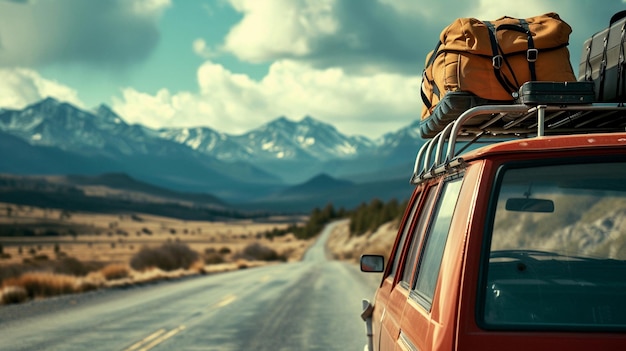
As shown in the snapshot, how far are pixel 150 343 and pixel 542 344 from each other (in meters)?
10.1

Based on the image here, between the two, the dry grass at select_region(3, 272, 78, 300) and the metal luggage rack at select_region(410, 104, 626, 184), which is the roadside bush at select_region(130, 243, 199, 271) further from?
the metal luggage rack at select_region(410, 104, 626, 184)

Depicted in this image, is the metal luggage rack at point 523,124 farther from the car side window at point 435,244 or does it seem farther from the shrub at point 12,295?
the shrub at point 12,295

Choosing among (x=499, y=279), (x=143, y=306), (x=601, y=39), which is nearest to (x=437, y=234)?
(x=499, y=279)

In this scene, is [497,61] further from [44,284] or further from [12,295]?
[44,284]

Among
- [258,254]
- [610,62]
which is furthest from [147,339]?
[258,254]

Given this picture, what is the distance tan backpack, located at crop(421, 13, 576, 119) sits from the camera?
4582mm

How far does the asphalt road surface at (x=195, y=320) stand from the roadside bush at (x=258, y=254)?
45.9 meters

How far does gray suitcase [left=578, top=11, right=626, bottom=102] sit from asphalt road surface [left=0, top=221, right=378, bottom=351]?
A: 6.97 metres

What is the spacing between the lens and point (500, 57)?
4.53 metres

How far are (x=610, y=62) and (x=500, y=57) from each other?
69 centimetres

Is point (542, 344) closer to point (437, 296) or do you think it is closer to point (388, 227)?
point (437, 296)

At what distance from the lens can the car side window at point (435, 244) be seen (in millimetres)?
3432

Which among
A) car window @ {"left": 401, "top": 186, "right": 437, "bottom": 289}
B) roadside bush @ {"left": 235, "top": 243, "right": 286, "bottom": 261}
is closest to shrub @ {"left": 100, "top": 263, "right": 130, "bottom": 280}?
car window @ {"left": 401, "top": 186, "right": 437, "bottom": 289}

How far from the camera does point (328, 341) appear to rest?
39.6 ft
